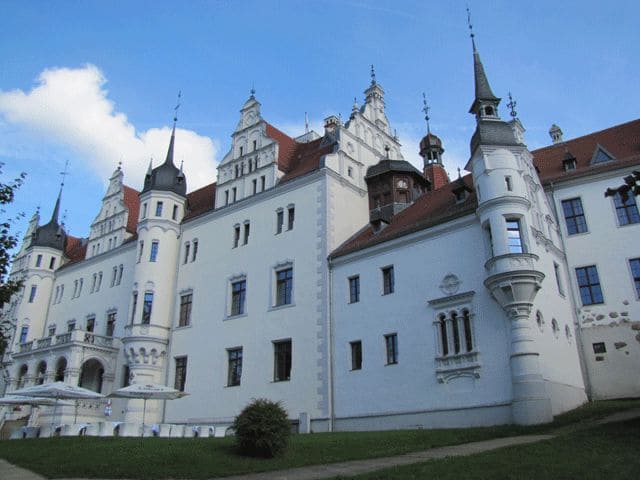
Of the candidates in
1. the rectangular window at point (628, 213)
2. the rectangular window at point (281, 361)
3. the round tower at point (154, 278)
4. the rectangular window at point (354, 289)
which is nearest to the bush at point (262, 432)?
the rectangular window at point (354, 289)

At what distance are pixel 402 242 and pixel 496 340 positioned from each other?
266 inches

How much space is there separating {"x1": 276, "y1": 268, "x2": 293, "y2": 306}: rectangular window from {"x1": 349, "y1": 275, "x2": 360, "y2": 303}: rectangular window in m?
3.73

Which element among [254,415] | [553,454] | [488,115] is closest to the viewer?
[553,454]

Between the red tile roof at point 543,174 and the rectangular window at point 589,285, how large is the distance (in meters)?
4.85

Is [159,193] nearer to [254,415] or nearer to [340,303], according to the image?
[340,303]

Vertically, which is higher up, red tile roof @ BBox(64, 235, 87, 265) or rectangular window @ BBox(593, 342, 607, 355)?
red tile roof @ BBox(64, 235, 87, 265)

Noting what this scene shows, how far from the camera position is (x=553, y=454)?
43.3 feet

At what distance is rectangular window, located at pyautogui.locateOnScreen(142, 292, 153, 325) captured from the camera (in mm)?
35469

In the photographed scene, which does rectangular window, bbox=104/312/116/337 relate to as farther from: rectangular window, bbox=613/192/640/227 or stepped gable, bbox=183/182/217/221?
rectangular window, bbox=613/192/640/227

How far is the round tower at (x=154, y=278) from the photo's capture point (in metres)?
34.5

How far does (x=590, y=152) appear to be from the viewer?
30.3 meters

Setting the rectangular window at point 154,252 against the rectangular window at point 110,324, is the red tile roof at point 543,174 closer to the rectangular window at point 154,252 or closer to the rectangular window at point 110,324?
the rectangular window at point 154,252

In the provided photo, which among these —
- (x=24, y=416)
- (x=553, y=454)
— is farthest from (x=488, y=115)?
(x=24, y=416)

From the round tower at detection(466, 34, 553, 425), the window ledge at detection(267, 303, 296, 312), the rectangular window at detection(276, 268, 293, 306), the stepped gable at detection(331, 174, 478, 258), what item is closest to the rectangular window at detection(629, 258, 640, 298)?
the round tower at detection(466, 34, 553, 425)
